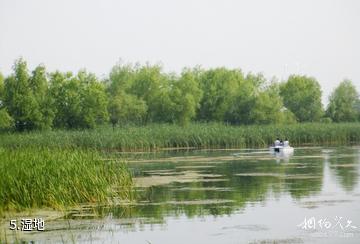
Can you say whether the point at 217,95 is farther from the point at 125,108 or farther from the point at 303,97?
the point at 125,108

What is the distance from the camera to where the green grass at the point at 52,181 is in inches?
834

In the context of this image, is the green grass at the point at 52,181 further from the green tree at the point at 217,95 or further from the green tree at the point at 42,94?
the green tree at the point at 217,95

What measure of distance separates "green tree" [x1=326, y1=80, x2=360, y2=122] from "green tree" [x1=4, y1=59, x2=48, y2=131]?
45153mm

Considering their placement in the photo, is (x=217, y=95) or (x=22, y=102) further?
(x=217, y=95)

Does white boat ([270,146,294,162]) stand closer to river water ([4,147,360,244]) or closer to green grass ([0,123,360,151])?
green grass ([0,123,360,151])

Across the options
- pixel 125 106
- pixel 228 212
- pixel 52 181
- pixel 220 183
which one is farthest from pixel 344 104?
pixel 52 181

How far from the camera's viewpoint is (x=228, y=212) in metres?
21.9

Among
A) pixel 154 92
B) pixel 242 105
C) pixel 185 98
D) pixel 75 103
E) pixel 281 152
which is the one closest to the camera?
pixel 281 152

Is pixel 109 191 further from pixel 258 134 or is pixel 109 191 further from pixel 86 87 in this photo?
pixel 86 87

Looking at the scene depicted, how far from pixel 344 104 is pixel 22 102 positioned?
Answer: 48.5 meters

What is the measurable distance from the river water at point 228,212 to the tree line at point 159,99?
3135cm

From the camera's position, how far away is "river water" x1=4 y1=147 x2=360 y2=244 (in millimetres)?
18312

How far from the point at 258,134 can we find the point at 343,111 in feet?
114

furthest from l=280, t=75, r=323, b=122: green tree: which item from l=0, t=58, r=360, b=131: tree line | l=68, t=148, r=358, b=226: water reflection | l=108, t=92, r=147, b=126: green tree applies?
l=68, t=148, r=358, b=226: water reflection
